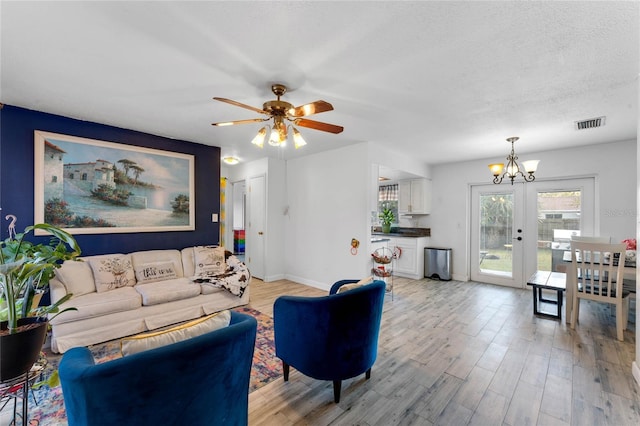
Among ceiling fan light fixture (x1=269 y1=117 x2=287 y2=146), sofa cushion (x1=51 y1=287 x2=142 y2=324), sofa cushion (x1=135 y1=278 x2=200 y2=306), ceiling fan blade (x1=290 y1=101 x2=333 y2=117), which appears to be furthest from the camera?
sofa cushion (x1=135 y1=278 x2=200 y2=306)

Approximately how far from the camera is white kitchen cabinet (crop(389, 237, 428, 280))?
5.59m

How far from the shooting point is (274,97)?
270 centimetres

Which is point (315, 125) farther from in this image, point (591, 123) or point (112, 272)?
point (591, 123)

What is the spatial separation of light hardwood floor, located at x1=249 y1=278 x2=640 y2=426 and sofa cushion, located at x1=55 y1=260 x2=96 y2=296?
2324 mm

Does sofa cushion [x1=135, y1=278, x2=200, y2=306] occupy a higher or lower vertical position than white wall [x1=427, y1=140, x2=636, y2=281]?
lower

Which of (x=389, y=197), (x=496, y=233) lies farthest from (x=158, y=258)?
(x=496, y=233)

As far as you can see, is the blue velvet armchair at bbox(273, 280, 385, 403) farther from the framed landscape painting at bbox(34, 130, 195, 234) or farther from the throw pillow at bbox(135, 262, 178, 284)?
the framed landscape painting at bbox(34, 130, 195, 234)

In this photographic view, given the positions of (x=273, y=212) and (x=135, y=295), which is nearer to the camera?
(x=135, y=295)

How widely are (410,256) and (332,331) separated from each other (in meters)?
4.21

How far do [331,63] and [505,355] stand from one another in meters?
3.04

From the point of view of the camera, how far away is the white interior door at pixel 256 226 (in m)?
5.50

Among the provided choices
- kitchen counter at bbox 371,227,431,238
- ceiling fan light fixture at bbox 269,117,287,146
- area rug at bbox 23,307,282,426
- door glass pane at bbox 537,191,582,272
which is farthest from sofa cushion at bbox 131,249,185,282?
door glass pane at bbox 537,191,582,272

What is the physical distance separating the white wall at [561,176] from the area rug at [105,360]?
4.13 metres

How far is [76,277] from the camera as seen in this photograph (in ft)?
9.76
